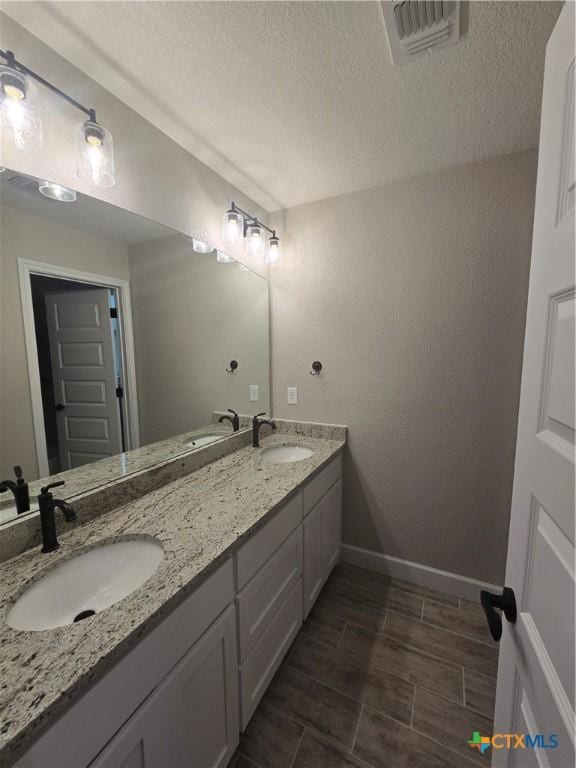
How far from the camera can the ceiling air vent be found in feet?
2.85

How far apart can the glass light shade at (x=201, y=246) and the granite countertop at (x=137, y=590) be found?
118 centimetres

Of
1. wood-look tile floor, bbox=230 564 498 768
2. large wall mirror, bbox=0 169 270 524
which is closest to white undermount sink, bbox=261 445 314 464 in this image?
large wall mirror, bbox=0 169 270 524

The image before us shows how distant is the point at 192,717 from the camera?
2.77ft

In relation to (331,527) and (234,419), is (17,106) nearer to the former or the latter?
(234,419)

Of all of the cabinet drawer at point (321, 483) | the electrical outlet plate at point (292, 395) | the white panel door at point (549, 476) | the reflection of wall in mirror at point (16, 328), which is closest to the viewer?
the white panel door at point (549, 476)

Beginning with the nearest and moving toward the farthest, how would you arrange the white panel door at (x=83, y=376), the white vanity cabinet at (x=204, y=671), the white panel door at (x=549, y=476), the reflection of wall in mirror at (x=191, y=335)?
the white panel door at (x=549, y=476), the white vanity cabinet at (x=204, y=671), the white panel door at (x=83, y=376), the reflection of wall in mirror at (x=191, y=335)

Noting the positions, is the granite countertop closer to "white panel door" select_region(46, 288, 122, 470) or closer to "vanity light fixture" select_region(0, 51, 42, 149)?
"white panel door" select_region(46, 288, 122, 470)

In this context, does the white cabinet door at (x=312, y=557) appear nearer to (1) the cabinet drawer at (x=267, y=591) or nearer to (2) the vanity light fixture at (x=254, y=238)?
(1) the cabinet drawer at (x=267, y=591)

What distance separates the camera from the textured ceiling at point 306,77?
2.98ft

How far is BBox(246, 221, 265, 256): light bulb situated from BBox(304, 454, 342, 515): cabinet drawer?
1417 mm

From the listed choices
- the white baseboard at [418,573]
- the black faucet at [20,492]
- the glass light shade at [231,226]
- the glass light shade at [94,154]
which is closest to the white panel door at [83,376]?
the black faucet at [20,492]

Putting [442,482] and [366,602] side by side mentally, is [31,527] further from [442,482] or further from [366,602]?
[442,482]

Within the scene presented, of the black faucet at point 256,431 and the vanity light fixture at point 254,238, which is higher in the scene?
the vanity light fixture at point 254,238

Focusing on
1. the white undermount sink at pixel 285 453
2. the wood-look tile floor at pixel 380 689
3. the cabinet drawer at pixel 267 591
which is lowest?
the wood-look tile floor at pixel 380 689
